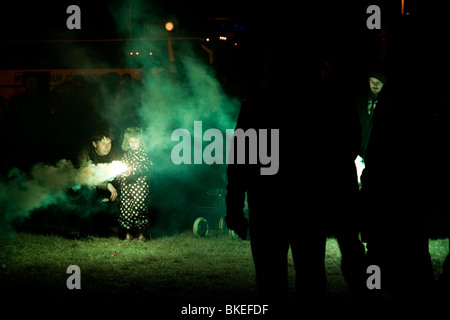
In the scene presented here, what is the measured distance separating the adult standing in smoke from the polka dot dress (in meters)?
0.28

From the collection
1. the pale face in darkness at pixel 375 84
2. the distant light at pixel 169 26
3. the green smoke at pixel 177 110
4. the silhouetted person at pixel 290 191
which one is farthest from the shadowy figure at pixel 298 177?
the distant light at pixel 169 26

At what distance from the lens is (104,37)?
11461 millimetres

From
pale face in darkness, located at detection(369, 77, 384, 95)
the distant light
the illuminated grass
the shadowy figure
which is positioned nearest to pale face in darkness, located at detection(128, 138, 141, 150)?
the illuminated grass

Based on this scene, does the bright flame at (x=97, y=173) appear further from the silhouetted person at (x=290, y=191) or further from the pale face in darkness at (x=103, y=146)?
the silhouetted person at (x=290, y=191)

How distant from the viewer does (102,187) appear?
26.0ft

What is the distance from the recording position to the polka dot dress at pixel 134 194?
301 inches

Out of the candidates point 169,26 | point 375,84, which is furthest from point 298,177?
point 169,26

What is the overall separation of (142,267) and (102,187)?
2.16m

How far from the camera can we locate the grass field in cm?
518

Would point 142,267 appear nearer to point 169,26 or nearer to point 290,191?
point 290,191

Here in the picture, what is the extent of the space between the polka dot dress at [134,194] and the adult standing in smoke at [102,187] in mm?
283

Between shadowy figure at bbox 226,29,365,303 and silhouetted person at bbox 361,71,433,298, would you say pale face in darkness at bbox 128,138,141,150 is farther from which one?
silhouetted person at bbox 361,71,433,298
